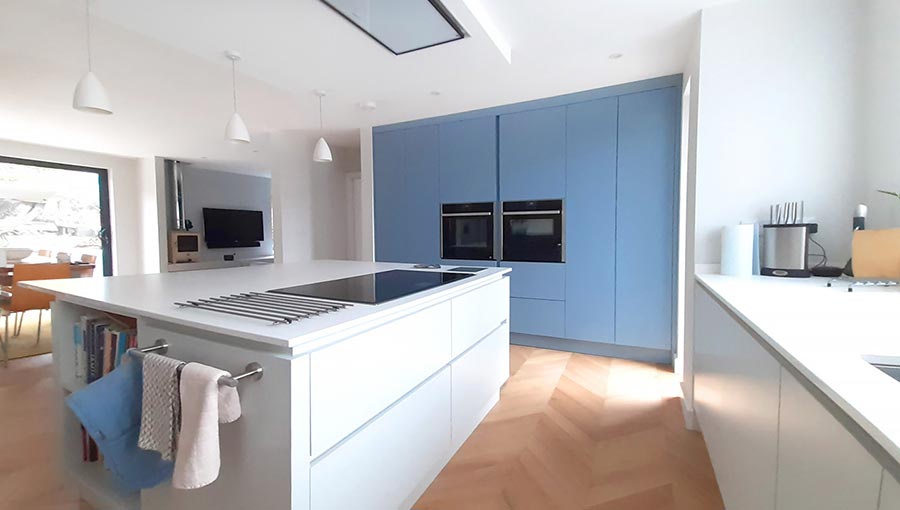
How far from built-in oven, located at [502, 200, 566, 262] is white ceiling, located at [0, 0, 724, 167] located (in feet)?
Result: 3.40

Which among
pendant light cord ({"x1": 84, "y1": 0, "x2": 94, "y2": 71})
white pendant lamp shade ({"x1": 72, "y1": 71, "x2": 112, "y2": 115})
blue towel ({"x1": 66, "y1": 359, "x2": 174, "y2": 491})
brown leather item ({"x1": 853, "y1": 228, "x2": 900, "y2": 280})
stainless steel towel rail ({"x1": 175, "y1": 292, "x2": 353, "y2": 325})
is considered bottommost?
blue towel ({"x1": 66, "y1": 359, "x2": 174, "y2": 491})

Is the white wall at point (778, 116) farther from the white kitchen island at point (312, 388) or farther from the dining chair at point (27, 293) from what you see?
the dining chair at point (27, 293)

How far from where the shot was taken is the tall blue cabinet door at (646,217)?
2932mm

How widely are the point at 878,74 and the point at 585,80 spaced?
1.73 m

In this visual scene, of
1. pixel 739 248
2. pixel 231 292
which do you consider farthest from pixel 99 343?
pixel 739 248

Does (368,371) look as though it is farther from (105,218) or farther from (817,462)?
(105,218)

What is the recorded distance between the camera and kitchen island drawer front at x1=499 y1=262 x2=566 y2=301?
339 cm

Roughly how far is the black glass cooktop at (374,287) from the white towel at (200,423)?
18.2 inches

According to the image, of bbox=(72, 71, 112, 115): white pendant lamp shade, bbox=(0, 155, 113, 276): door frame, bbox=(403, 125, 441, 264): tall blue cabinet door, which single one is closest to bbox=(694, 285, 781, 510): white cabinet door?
bbox=(403, 125, 441, 264): tall blue cabinet door

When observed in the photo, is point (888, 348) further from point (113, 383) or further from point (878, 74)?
point (113, 383)

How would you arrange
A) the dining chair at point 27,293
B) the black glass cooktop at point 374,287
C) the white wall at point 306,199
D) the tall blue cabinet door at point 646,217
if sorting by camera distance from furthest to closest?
the white wall at point 306,199
the dining chair at point 27,293
the tall blue cabinet door at point 646,217
the black glass cooktop at point 374,287

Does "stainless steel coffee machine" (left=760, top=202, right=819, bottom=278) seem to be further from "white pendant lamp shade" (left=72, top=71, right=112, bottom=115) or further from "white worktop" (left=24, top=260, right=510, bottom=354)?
"white pendant lamp shade" (left=72, top=71, right=112, bottom=115)

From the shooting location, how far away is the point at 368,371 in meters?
1.12

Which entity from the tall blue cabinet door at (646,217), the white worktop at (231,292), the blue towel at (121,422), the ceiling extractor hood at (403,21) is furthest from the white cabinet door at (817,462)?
the tall blue cabinet door at (646,217)
